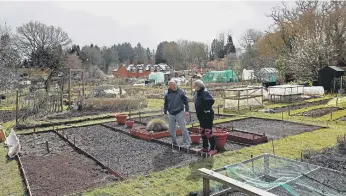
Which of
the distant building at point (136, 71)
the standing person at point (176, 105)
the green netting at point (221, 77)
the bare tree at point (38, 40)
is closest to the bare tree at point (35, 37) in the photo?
the bare tree at point (38, 40)

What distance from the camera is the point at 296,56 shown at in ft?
87.0

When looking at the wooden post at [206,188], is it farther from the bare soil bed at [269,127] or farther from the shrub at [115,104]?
the shrub at [115,104]

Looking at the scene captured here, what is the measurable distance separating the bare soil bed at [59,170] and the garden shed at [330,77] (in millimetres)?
18935

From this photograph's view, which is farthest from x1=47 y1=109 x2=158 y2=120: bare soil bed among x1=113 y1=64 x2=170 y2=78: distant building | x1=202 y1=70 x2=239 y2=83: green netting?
x1=113 y1=64 x2=170 y2=78: distant building

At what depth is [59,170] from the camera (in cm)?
652

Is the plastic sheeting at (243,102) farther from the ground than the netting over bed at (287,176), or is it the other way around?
the plastic sheeting at (243,102)

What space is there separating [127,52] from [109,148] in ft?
283

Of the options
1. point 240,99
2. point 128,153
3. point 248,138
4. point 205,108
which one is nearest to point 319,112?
point 240,99

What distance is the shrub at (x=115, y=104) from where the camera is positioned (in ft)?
56.3

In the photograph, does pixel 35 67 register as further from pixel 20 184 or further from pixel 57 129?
pixel 20 184

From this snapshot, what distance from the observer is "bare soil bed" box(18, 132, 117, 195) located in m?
5.48

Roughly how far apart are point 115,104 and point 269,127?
380 inches

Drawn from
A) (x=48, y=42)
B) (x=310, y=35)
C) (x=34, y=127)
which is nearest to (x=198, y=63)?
(x=48, y=42)

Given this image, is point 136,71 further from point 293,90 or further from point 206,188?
point 206,188
